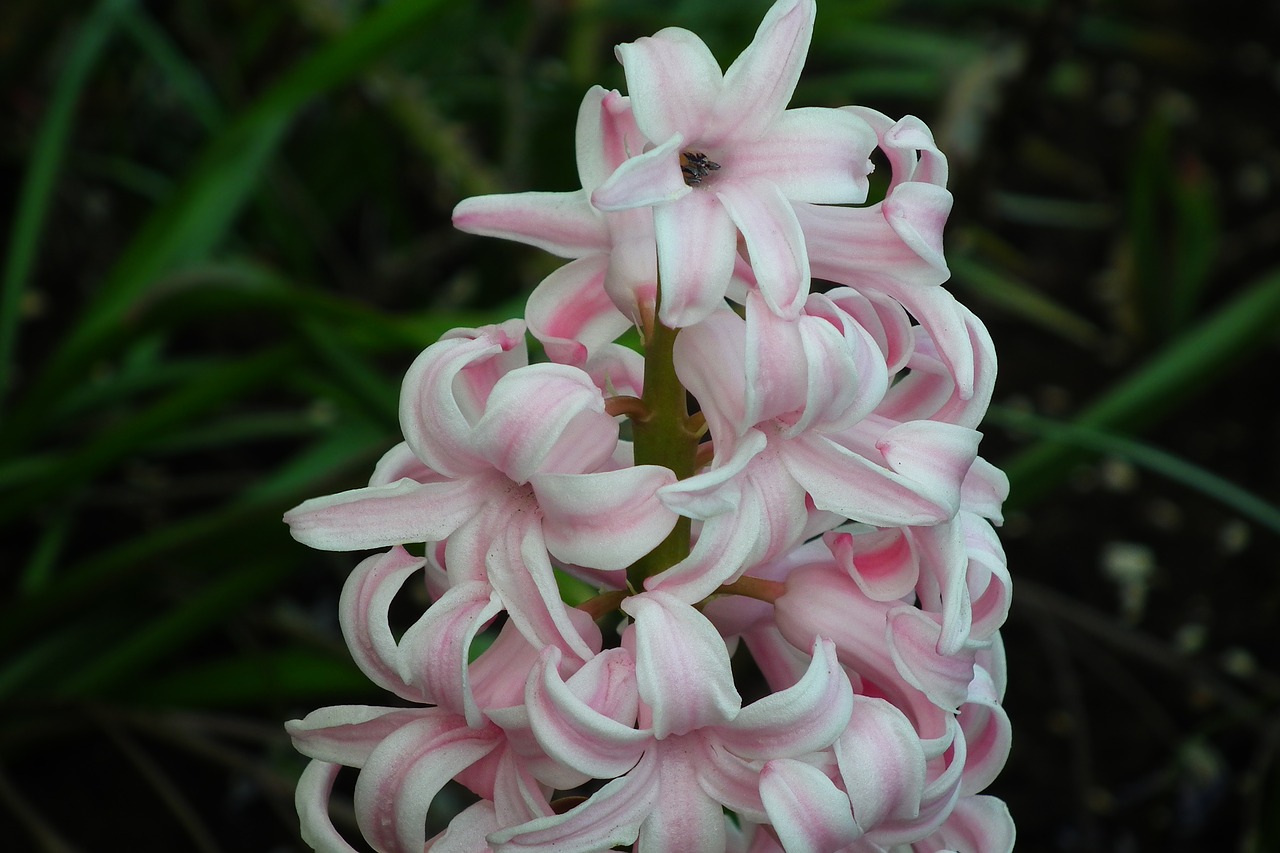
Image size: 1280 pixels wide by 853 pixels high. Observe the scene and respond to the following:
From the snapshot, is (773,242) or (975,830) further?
(975,830)

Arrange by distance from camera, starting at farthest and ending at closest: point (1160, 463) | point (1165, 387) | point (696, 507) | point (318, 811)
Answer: point (1165, 387)
point (1160, 463)
point (318, 811)
point (696, 507)

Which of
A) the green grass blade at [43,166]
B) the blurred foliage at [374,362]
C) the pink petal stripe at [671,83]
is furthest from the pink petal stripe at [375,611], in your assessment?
the green grass blade at [43,166]

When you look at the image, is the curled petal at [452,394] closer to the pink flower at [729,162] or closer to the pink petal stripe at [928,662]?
the pink flower at [729,162]

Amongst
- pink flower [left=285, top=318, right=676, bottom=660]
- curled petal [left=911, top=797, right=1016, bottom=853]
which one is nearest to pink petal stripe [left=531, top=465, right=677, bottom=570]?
pink flower [left=285, top=318, right=676, bottom=660]

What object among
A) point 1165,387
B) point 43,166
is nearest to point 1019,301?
point 1165,387

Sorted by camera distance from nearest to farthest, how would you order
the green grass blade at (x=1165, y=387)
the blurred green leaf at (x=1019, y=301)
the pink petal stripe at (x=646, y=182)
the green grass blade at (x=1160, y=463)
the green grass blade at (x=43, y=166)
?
1. the pink petal stripe at (x=646, y=182)
2. the green grass blade at (x=1160, y=463)
3. the green grass blade at (x=1165, y=387)
4. the green grass blade at (x=43, y=166)
5. the blurred green leaf at (x=1019, y=301)

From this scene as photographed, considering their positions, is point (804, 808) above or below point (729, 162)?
below

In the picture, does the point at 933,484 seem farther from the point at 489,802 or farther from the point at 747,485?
the point at 489,802

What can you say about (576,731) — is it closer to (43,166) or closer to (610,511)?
(610,511)
